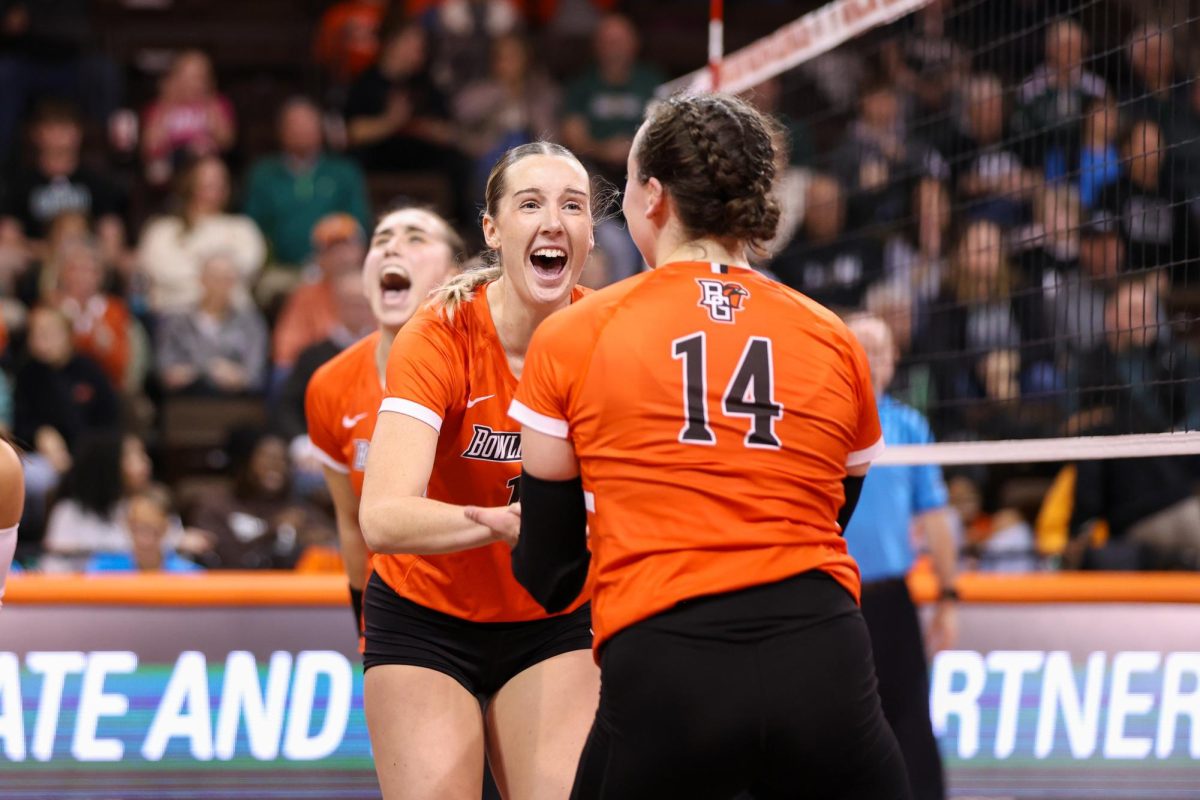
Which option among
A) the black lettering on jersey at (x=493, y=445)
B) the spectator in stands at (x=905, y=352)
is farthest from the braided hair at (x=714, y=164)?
the spectator in stands at (x=905, y=352)

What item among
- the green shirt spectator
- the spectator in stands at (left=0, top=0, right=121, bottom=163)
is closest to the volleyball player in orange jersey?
the green shirt spectator

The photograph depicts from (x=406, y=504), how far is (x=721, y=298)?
2.73 ft

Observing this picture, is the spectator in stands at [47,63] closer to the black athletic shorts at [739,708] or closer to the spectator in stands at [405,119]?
the spectator in stands at [405,119]

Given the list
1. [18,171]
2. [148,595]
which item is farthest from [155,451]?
[148,595]

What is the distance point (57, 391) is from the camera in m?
9.51

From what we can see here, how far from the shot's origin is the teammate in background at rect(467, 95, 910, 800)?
2674 millimetres

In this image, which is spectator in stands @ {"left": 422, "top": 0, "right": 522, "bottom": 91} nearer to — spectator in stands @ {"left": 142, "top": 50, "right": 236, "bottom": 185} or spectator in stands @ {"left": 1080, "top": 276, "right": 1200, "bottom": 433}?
spectator in stands @ {"left": 142, "top": 50, "right": 236, "bottom": 185}

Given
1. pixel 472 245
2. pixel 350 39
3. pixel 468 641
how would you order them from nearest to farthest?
pixel 468 641, pixel 472 245, pixel 350 39

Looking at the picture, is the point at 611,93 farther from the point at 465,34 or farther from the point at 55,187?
the point at 55,187

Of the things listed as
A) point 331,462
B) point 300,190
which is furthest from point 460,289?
point 300,190

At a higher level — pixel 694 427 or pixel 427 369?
pixel 427 369

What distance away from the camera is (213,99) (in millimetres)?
11617

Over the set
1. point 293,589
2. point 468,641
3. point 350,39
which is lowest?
point 293,589

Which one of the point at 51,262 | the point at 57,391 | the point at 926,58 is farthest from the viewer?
the point at 51,262
